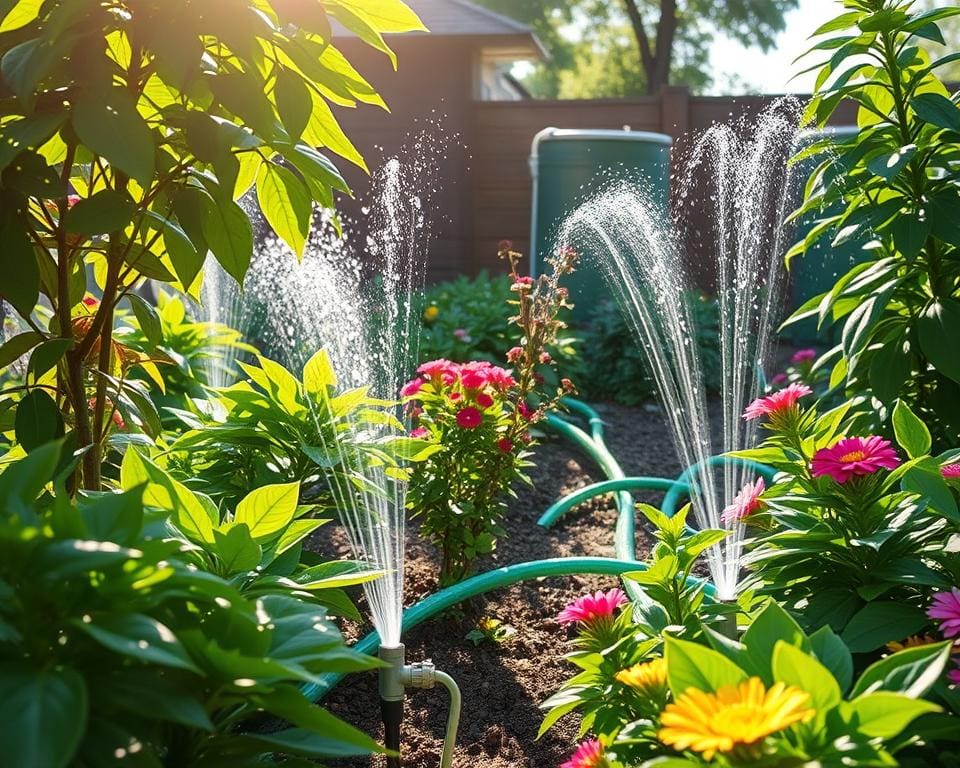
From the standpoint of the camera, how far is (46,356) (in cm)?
178

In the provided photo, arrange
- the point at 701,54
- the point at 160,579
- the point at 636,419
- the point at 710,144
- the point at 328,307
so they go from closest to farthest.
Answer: the point at 160,579
the point at 328,307
the point at 636,419
the point at 710,144
the point at 701,54

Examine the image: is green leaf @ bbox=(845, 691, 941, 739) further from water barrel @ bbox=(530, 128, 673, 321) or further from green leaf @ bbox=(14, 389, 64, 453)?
water barrel @ bbox=(530, 128, 673, 321)

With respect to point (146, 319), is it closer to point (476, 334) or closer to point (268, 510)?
point (268, 510)

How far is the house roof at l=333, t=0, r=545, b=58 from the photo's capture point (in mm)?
10391

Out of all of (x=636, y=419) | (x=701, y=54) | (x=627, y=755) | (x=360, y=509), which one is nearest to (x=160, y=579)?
(x=627, y=755)

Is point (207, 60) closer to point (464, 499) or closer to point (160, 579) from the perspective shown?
point (160, 579)

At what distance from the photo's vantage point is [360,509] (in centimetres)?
260

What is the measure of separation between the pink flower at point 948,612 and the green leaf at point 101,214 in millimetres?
1379

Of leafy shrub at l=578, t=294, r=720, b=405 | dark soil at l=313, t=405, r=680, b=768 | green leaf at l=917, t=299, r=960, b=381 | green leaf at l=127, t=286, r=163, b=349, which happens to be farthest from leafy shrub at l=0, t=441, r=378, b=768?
leafy shrub at l=578, t=294, r=720, b=405

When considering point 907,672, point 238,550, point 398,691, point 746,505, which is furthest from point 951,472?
point 238,550

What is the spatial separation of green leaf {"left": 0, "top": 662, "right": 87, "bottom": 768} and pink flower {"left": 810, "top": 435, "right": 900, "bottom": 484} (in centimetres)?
120

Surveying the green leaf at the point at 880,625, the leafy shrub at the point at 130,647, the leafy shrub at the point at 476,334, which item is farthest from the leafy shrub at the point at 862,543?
the leafy shrub at the point at 476,334

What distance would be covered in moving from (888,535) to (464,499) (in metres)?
1.50

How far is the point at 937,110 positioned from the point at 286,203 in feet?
5.25
